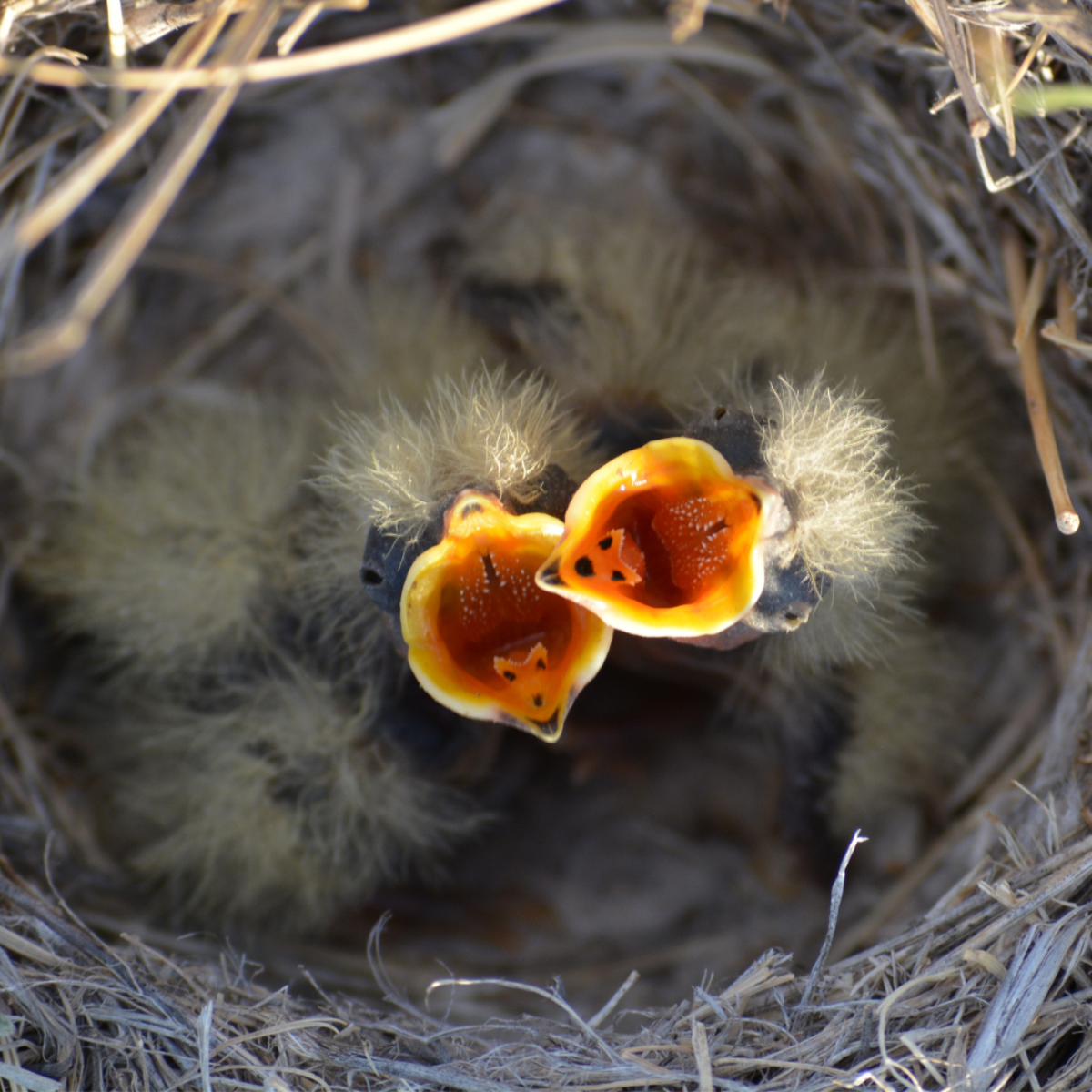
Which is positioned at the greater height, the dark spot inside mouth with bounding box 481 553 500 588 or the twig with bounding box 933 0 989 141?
the twig with bounding box 933 0 989 141

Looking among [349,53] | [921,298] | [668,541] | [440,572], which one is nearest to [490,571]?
[440,572]

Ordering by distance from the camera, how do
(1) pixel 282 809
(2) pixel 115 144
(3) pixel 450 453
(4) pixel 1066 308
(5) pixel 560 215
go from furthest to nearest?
(5) pixel 560 215 → (1) pixel 282 809 → (4) pixel 1066 308 → (3) pixel 450 453 → (2) pixel 115 144

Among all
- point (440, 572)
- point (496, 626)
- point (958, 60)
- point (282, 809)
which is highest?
point (958, 60)

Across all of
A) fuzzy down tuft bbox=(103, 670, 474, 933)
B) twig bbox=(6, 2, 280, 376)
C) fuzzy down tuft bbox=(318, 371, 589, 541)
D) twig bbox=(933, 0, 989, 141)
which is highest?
twig bbox=(6, 2, 280, 376)

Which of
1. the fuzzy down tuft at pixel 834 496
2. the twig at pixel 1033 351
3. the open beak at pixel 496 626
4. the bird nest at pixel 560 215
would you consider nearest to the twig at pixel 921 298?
the bird nest at pixel 560 215

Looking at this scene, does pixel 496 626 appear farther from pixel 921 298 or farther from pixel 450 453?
pixel 921 298

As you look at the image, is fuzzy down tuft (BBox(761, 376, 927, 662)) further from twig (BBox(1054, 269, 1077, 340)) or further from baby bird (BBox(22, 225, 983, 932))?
twig (BBox(1054, 269, 1077, 340))

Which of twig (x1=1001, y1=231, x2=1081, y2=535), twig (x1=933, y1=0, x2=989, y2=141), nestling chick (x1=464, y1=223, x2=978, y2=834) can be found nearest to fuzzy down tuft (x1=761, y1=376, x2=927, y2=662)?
nestling chick (x1=464, y1=223, x2=978, y2=834)
